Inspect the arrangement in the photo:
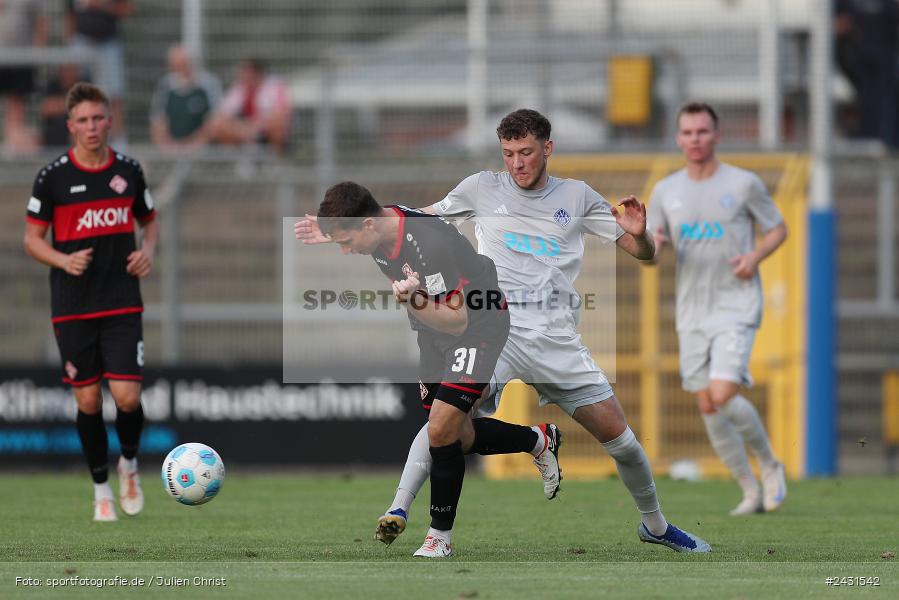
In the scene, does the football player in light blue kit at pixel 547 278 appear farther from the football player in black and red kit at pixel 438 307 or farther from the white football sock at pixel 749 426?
the white football sock at pixel 749 426

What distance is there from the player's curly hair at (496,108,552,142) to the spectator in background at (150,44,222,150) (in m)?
8.98

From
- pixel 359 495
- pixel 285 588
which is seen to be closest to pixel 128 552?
pixel 285 588

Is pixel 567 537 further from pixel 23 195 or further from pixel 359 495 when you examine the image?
pixel 23 195

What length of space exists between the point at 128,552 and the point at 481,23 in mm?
9489

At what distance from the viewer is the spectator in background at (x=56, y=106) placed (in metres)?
16.3

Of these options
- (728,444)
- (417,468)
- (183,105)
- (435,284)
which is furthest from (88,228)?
(183,105)

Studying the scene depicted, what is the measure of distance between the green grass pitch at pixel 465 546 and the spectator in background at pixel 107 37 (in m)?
5.08

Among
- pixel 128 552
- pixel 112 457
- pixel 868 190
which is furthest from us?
pixel 868 190

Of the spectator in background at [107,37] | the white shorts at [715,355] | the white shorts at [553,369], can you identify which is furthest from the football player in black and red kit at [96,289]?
the spectator in background at [107,37]

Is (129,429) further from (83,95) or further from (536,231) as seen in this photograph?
(536,231)

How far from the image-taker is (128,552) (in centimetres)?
Result: 789

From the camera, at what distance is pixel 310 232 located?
735 cm

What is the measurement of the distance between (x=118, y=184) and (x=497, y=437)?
3506 mm

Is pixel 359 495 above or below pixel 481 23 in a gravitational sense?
below
